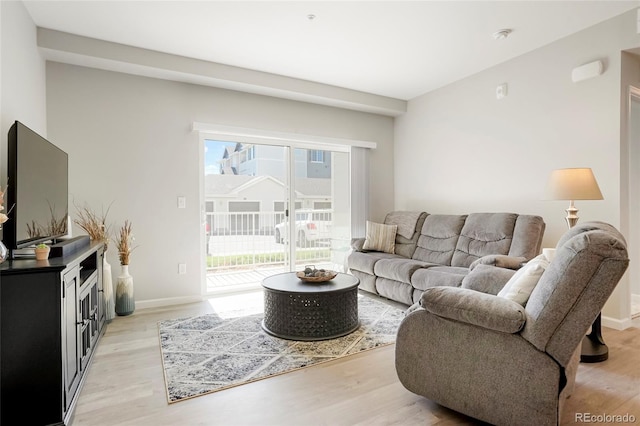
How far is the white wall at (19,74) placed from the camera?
2.23m

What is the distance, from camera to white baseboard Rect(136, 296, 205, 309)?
12.1 feet

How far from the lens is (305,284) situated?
293 centimetres

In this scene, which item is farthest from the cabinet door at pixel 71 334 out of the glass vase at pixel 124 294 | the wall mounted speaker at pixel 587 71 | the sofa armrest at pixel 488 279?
the wall mounted speaker at pixel 587 71

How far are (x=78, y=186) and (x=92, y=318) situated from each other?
63.1 inches

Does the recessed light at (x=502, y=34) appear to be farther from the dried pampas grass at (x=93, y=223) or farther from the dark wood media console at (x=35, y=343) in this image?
the dried pampas grass at (x=93, y=223)

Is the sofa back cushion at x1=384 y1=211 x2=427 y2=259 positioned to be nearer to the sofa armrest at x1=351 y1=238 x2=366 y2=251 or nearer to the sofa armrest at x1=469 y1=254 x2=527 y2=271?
the sofa armrest at x1=351 y1=238 x2=366 y2=251

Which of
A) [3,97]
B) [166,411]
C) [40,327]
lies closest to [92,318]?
[40,327]

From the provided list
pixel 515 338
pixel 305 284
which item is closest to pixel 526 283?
pixel 515 338

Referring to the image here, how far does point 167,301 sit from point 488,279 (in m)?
3.21

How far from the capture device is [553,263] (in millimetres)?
1477

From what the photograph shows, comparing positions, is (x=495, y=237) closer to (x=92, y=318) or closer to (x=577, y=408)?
(x=577, y=408)

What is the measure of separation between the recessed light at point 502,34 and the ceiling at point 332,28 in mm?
45

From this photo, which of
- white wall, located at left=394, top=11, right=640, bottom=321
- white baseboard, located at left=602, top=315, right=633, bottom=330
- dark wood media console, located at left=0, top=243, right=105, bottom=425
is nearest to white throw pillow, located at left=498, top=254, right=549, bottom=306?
white wall, located at left=394, top=11, right=640, bottom=321

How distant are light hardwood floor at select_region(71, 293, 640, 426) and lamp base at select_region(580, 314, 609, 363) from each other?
5 centimetres
